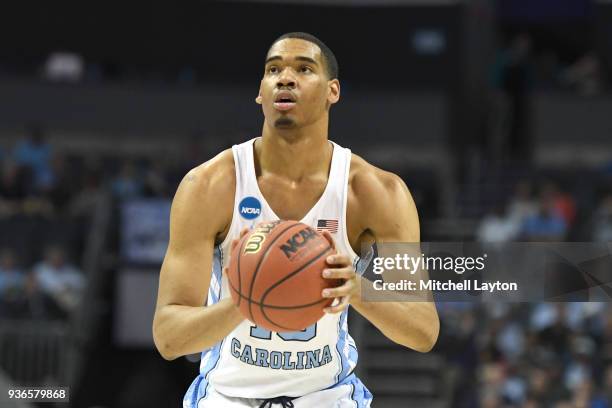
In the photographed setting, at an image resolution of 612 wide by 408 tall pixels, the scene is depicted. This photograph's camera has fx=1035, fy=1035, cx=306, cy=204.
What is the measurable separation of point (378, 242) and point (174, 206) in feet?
3.12

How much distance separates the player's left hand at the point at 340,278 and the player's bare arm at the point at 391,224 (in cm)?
46

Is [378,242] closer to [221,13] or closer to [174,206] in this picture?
[174,206]

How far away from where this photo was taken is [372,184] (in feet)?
15.9

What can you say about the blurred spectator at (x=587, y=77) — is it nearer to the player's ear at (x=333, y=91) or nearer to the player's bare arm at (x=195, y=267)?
the player's ear at (x=333, y=91)

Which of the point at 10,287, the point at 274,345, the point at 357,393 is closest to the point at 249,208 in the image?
the point at 274,345

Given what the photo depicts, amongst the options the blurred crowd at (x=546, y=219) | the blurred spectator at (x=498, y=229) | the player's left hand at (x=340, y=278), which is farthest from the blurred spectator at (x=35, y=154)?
the player's left hand at (x=340, y=278)

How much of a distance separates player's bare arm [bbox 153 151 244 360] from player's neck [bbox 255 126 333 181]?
0.19 m

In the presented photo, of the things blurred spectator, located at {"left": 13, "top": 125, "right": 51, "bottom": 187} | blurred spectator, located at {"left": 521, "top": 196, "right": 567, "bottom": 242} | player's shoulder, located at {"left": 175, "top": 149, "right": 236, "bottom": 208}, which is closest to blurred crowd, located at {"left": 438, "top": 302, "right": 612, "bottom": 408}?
blurred spectator, located at {"left": 521, "top": 196, "right": 567, "bottom": 242}

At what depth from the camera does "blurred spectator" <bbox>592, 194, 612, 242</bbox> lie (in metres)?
13.5

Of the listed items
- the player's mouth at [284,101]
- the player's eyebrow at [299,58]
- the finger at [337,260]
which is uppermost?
the player's eyebrow at [299,58]

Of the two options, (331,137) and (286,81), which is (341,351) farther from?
(331,137)

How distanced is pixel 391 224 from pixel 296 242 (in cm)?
96

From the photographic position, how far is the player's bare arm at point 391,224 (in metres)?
4.40

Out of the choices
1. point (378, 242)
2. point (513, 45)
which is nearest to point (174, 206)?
point (378, 242)
